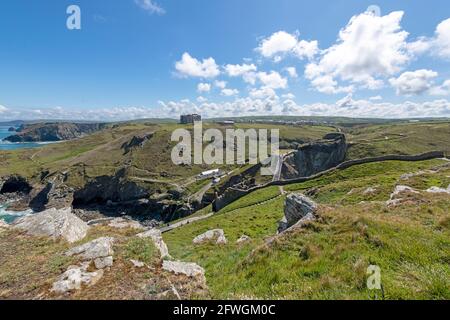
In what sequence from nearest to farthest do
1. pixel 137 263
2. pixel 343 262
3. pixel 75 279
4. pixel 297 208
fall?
pixel 75 279
pixel 343 262
pixel 137 263
pixel 297 208

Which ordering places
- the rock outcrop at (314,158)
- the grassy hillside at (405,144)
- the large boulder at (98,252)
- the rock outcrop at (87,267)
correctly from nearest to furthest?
the rock outcrop at (87,267) → the large boulder at (98,252) → the rock outcrop at (314,158) → the grassy hillside at (405,144)

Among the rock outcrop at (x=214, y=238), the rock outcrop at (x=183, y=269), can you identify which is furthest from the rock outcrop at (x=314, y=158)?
the rock outcrop at (x=183, y=269)

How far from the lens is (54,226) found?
41.9ft

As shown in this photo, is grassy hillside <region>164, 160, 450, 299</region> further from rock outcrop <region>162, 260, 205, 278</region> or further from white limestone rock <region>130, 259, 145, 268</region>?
white limestone rock <region>130, 259, 145, 268</region>

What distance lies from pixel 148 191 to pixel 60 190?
44810 mm

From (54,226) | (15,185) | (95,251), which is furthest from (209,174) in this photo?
(95,251)

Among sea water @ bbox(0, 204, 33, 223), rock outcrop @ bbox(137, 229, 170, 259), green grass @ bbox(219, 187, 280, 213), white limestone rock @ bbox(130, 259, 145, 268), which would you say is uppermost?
white limestone rock @ bbox(130, 259, 145, 268)

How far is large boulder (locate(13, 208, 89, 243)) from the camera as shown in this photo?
12312 millimetres

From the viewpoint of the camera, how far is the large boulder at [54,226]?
40.4ft

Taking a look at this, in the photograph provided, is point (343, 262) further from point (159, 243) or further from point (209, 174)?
point (209, 174)

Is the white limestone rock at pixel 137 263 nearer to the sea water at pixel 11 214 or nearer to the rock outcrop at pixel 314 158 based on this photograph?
the rock outcrop at pixel 314 158

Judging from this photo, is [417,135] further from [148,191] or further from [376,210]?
[376,210]

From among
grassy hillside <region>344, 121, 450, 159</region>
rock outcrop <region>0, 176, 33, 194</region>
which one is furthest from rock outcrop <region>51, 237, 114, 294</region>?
rock outcrop <region>0, 176, 33, 194</region>

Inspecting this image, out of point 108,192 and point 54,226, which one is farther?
point 108,192
